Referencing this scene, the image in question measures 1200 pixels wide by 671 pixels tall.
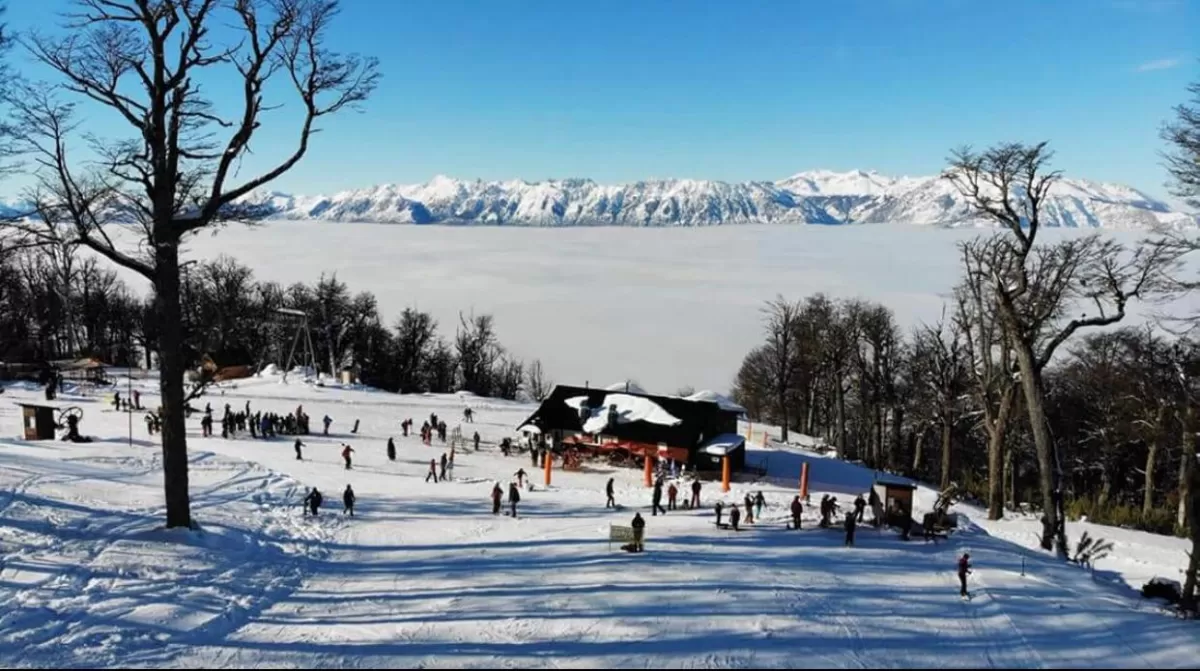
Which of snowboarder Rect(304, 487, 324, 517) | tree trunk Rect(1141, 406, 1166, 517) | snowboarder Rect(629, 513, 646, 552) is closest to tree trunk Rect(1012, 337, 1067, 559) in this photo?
snowboarder Rect(629, 513, 646, 552)

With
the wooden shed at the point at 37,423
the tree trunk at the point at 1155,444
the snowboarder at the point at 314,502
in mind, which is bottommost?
the tree trunk at the point at 1155,444

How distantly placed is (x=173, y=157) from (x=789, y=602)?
15.7 metres

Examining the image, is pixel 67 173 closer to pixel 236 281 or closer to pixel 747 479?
pixel 747 479

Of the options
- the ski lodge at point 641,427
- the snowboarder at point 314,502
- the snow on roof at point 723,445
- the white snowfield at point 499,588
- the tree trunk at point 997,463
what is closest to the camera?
the white snowfield at point 499,588

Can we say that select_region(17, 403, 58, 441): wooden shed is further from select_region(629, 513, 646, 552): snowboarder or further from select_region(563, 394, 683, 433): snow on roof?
select_region(629, 513, 646, 552): snowboarder

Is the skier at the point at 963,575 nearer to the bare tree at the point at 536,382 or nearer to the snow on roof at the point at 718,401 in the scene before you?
the snow on roof at the point at 718,401

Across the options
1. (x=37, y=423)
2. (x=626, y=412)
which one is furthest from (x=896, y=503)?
(x=37, y=423)

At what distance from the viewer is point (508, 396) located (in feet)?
303

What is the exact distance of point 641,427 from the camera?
117 feet

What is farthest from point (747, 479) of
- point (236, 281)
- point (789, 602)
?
point (236, 281)

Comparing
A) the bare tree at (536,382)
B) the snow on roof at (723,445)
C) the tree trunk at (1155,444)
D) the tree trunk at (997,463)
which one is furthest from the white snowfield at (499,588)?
the bare tree at (536,382)

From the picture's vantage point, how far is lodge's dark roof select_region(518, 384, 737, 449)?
114ft

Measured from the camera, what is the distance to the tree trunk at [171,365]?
1662 centimetres

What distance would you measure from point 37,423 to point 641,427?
25.2m
